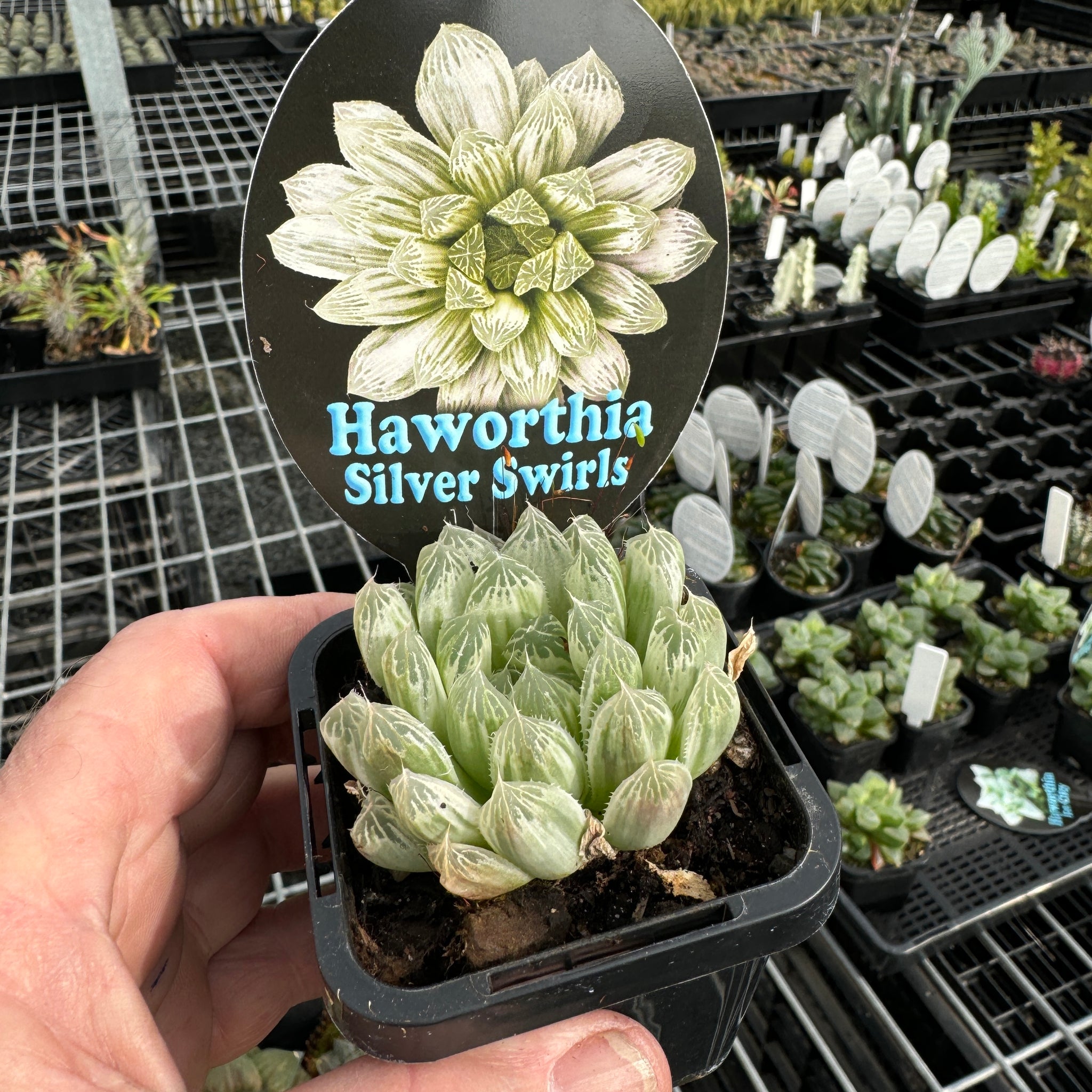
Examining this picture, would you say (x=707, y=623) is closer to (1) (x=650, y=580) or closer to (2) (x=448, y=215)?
(1) (x=650, y=580)

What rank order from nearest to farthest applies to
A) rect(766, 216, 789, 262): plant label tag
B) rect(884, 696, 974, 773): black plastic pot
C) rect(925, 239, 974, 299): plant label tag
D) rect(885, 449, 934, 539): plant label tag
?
rect(884, 696, 974, 773): black plastic pot → rect(885, 449, 934, 539): plant label tag → rect(925, 239, 974, 299): plant label tag → rect(766, 216, 789, 262): plant label tag

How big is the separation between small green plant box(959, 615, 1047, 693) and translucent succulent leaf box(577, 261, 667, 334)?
1.06 metres

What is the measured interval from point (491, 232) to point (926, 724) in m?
1.10

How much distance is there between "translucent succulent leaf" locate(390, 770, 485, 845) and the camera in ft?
1.80

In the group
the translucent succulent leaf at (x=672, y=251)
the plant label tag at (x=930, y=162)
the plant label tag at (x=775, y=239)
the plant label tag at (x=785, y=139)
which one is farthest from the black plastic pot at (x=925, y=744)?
the plant label tag at (x=785, y=139)

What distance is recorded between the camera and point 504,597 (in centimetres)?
68

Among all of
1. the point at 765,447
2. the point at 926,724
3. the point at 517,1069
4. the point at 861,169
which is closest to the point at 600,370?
the point at 517,1069

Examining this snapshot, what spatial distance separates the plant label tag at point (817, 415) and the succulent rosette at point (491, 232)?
1177 millimetres

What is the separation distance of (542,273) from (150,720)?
1.55 feet

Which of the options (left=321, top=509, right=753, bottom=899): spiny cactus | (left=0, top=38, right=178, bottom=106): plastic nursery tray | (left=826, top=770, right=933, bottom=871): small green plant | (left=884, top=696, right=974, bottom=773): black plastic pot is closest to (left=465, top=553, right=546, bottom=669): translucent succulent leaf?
(left=321, top=509, right=753, bottom=899): spiny cactus

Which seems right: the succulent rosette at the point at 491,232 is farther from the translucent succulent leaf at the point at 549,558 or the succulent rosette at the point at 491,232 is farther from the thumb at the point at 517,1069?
the thumb at the point at 517,1069

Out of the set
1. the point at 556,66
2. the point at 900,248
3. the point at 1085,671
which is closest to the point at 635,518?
the point at 556,66

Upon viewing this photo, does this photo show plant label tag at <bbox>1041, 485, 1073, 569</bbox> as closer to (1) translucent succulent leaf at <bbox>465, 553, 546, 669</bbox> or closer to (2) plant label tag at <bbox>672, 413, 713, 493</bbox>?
(2) plant label tag at <bbox>672, 413, 713, 493</bbox>

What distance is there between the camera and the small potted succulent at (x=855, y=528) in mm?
1863
